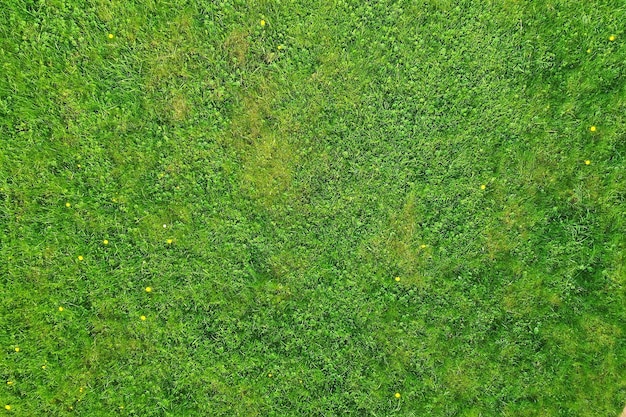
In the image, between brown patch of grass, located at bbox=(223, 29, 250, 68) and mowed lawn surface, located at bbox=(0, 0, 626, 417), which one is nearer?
mowed lawn surface, located at bbox=(0, 0, 626, 417)

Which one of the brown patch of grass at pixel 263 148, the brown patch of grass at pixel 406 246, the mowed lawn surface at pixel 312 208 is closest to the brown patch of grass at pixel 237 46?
the mowed lawn surface at pixel 312 208

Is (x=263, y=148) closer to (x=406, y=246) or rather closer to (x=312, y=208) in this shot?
(x=312, y=208)

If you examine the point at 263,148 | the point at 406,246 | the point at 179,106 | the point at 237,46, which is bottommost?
the point at 179,106

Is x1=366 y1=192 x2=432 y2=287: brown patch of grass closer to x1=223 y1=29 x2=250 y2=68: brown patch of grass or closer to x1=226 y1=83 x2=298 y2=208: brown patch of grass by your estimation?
x1=226 y1=83 x2=298 y2=208: brown patch of grass

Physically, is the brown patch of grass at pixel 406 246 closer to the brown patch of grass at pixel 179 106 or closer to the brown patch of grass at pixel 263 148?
the brown patch of grass at pixel 263 148

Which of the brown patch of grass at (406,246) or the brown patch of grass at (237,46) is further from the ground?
the brown patch of grass at (237,46)

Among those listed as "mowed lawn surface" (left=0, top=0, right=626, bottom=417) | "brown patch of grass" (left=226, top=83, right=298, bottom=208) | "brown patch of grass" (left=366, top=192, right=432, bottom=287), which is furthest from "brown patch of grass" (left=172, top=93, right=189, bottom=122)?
"brown patch of grass" (left=366, top=192, right=432, bottom=287)

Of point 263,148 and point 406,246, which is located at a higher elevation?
point 406,246

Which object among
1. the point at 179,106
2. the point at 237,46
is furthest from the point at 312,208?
the point at 237,46

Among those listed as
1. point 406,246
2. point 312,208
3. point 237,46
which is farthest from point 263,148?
point 406,246
